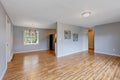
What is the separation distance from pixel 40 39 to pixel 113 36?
626 centimetres

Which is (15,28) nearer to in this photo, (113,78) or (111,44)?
(113,78)

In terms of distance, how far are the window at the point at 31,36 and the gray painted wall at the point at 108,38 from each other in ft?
18.2

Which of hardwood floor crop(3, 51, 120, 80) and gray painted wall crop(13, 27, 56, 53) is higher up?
gray painted wall crop(13, 27, 56, 53)

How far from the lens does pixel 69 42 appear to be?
6.11 m

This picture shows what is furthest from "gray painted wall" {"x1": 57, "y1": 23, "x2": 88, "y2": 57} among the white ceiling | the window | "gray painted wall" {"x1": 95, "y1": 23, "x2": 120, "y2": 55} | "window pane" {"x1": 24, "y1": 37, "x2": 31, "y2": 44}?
"window pane" {"x1": 24, "y1": 37, "x2": 31, "y2": 44}

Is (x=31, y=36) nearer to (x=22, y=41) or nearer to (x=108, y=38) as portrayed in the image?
(x=22, y=41)

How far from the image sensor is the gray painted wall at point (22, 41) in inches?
256

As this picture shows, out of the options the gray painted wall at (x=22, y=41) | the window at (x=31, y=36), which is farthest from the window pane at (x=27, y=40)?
the gray painted wall at (x=22, y=41)

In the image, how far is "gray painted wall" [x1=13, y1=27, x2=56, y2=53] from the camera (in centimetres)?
650

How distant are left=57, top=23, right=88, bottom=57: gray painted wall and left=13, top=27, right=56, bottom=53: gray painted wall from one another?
2903 millimetres

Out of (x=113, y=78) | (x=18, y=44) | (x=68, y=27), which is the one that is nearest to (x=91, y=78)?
(x=113, y=78)

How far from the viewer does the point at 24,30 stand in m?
6.93

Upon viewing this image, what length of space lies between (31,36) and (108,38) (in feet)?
21.4

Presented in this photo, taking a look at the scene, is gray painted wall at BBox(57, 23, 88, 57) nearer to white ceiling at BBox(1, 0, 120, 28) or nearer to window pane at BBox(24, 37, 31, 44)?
white ceiling at BBox(1, 0, 120, 28)
